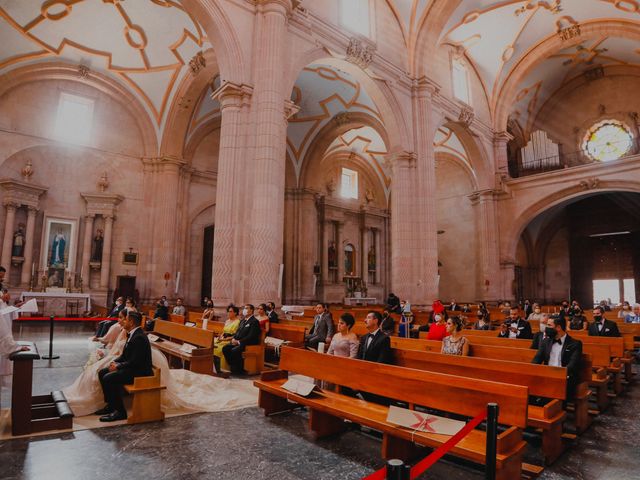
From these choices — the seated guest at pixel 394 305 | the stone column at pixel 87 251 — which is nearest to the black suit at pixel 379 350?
the seated guest at pixel 394 305

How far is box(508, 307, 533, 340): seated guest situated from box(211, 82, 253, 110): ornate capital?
7.85 meters

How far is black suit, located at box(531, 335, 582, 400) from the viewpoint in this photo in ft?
14.9

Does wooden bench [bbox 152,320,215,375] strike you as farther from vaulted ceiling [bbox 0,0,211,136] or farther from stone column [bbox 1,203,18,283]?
vaulted ceiling [bbox 0,0,211,136]

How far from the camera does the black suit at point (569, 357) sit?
4555 millimetres

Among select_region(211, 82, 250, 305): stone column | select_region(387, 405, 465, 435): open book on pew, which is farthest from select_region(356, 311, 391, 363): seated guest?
select_region(211, 82, 250, 305): stone column

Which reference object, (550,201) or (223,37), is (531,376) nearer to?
(223,37)

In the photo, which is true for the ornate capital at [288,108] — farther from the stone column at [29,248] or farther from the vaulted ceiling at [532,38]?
the stone column at [29,248]

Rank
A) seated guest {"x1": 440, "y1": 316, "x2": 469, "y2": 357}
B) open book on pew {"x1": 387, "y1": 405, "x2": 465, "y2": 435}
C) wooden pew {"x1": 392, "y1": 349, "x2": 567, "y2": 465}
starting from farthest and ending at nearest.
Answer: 1. seated guest {"x1": 440, "y1": 316, "x2": 469, "y2": 357}
2. wooden pew {"x1": 392, "y1": 349, "x2": 567, "y2": 465}
3. open book on pew {"x1": 387, "y1": 405, "x2": 465, "y2": 435}

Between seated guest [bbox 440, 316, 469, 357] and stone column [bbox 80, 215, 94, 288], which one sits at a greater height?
stone column [bbox 80, 215, 94, 288]

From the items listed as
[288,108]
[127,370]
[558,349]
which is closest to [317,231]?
[288,108]

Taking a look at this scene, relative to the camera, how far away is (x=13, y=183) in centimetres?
1531

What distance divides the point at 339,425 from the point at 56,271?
1577 centimetres

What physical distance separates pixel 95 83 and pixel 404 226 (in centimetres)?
1371

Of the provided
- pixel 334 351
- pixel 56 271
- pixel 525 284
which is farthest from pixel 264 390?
pixel 525 284
